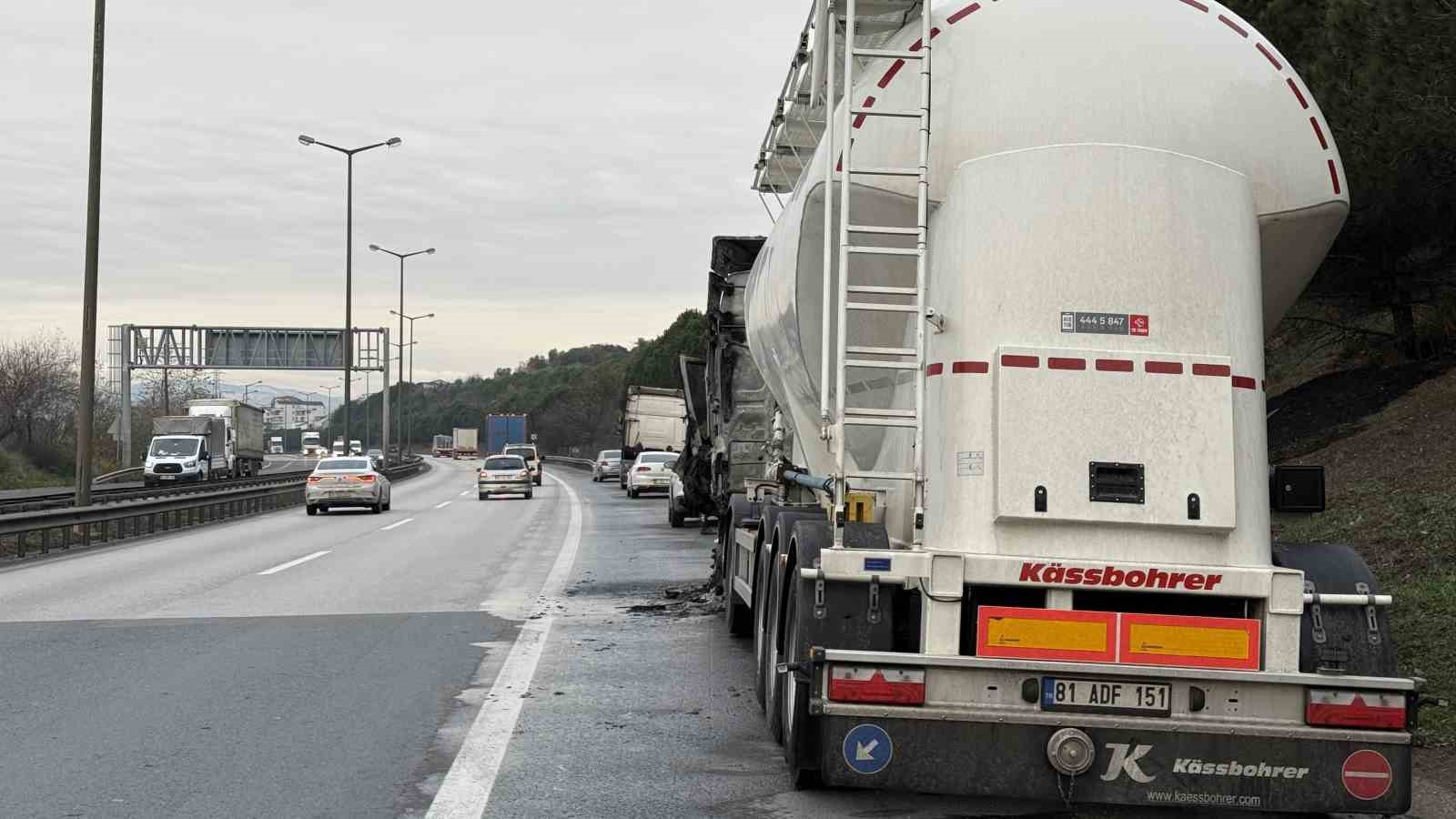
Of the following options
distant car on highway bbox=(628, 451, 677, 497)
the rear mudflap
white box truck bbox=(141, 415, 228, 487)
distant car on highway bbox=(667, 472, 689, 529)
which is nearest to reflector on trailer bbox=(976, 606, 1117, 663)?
the rear mudflap

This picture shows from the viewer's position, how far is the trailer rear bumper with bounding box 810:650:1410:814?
576 cm

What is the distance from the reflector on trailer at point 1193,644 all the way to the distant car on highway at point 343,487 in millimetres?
33170

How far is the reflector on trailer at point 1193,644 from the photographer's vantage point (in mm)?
5898

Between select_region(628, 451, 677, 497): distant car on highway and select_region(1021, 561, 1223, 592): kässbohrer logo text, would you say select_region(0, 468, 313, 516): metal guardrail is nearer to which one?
select_region(628, 451, 677, 497): distant car on highway

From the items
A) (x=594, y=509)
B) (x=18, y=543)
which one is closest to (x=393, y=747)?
(x=18, y=543)

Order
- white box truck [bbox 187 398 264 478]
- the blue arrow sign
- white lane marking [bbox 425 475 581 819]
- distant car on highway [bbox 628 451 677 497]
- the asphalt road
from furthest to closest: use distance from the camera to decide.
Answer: white box truck [bbox 187 398 264 478], distant car on highway [bbox 628 451 677 497], the asphalt road, white lane marking [bbox 425 475 581 819], the blue arrow sign

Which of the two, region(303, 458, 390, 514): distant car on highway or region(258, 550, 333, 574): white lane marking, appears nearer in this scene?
region(258, 550, 333, 574): white lane marking

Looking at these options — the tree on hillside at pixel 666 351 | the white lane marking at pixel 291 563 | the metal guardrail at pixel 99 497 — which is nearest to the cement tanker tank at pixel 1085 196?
the white lane marking at pixel 291 563

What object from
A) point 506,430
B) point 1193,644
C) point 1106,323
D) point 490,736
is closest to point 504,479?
point 490,736

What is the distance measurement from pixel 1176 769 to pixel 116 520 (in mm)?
24174

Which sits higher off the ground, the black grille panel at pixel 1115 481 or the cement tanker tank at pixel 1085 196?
the cement tanker tank at pixel 1085 196

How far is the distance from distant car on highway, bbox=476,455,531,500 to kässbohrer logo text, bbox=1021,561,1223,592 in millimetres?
40929

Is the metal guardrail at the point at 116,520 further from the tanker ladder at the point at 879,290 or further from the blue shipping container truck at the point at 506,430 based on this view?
the blue shipping container truck at the point at 506,430

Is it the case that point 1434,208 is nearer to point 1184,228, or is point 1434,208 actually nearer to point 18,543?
point 1184,228
